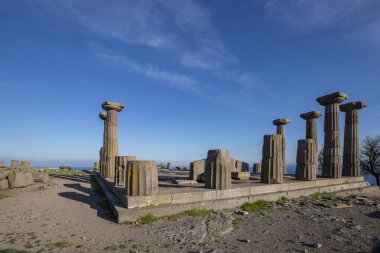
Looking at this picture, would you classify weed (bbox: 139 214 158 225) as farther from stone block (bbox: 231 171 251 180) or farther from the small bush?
stone block (bbox: 231 171 251 180)

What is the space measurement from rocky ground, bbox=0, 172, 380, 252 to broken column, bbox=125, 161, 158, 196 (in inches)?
41.1

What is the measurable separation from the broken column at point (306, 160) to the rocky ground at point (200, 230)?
435cm

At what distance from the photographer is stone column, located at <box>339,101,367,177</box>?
17.6 m

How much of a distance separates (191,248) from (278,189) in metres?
7.36

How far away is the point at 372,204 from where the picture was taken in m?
9.72

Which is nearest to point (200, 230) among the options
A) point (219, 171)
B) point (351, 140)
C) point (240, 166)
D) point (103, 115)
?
point (219, 171)

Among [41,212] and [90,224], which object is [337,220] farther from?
[41,212]

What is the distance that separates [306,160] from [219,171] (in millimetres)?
7316

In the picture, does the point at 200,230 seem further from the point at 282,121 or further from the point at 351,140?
the point at 282,121

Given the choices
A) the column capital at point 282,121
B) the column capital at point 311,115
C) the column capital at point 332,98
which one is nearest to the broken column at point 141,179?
the column capital at point 332,98

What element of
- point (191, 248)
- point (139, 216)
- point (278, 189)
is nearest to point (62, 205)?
point (139, 216)

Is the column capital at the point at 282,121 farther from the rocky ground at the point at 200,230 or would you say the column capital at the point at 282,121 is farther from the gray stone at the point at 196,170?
the rocky ground at the point at 200,230

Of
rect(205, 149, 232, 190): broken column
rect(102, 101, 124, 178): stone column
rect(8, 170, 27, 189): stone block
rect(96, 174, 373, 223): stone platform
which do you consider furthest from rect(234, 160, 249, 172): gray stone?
rect(8, 170, 27, 189): stone block

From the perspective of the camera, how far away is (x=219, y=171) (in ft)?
31.8
